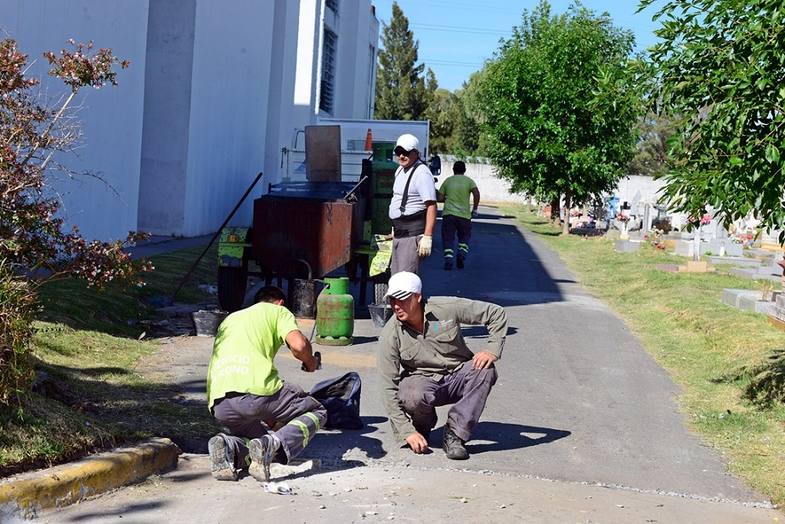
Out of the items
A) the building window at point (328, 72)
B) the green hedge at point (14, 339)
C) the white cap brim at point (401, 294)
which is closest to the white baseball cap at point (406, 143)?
the white cap brim at point (401, 294)

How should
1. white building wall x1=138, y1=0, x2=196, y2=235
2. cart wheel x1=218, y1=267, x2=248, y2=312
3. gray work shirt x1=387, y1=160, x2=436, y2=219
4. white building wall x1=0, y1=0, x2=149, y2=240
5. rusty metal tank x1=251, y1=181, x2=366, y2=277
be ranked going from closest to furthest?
1. gray work shirt x1=387, y1=160, x2=436, y2=219
2. rusty metal tank x1=251, y1=181, x2=366, y2=277
3. cart wheel x1=218, y1=267, x2=248, y2=312
4. white building wall x1=0, y1=0, x2=149, y2=240
5. white building wall x1=138, y1=0, x2=196, y2=235

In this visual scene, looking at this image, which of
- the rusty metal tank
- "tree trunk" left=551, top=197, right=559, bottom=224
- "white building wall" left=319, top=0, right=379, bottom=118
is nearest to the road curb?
the rusty metal tank

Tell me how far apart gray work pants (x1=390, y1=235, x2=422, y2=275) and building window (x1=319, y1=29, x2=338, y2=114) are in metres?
26.6

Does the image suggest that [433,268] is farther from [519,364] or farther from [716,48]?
[716,48]

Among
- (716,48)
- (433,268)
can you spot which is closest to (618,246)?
(433,268)

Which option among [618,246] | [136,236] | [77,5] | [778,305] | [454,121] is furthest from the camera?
[454,121]

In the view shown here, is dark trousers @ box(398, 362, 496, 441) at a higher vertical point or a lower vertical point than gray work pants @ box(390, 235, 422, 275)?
lower

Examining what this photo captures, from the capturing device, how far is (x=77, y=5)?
49.3 ft

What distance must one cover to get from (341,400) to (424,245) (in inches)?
132

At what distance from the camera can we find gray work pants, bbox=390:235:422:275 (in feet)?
36.5

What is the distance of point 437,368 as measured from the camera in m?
7.37

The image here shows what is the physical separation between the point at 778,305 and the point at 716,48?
19.4ft

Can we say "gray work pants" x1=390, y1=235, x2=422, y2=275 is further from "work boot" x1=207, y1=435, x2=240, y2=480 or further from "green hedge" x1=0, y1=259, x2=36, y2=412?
"green hedge" x1=0, y1=259, x2=36, y2=412

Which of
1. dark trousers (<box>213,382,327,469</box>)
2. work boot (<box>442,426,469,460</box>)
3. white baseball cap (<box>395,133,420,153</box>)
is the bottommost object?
work boot (<box>442,426,469,460</box>)
